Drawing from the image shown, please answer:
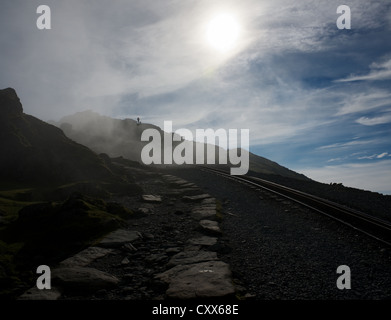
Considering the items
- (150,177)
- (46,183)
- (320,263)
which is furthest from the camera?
(150,177)

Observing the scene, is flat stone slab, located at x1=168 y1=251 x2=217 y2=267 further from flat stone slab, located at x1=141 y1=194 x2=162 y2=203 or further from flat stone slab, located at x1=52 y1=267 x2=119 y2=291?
flat stone slab, located at x1=141 y1=194 x2=162 y2=203

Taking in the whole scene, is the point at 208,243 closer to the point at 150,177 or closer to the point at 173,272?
the point at 173,272

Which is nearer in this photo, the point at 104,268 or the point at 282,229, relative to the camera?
the point at 104,268

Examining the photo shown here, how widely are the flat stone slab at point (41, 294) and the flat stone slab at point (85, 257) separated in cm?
110

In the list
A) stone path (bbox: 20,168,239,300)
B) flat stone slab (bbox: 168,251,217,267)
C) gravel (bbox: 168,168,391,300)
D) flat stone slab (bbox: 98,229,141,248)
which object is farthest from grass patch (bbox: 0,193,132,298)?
gravel (bbox: 168,168,391,300)

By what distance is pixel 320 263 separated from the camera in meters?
6.40

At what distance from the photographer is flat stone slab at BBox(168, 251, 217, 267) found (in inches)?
257

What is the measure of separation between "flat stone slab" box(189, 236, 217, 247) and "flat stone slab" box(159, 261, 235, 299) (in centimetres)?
148

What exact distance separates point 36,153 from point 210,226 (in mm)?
14187

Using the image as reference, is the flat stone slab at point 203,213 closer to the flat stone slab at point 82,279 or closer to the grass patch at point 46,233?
the grass patch at point 46,233
